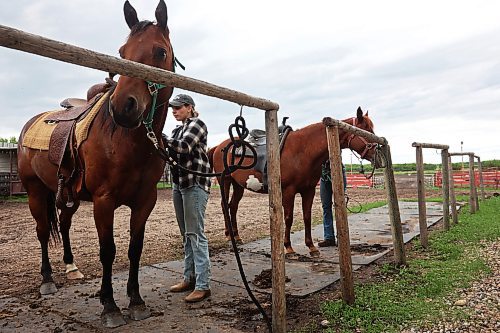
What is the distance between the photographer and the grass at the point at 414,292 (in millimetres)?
2871

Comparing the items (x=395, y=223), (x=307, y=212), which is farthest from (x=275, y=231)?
(x=307, y=212)

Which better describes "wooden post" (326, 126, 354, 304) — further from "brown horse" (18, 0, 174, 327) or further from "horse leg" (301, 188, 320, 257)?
"horse leg" (301, 188, 320, 257)

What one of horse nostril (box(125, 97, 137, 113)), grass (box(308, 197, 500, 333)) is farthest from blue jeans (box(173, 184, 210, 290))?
horse nostril (box(125, 97, 137, 113))

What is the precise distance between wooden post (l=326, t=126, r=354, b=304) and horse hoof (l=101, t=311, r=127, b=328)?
176cm

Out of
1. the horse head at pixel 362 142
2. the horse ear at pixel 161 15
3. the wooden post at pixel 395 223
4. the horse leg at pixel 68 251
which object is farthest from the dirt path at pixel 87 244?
the horse ear at pixel 161 15

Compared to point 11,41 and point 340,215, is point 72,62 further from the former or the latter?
point 340,215

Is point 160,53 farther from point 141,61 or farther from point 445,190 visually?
point 445,190

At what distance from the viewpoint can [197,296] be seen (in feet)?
11.0

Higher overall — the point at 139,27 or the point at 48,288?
the point at 139,27

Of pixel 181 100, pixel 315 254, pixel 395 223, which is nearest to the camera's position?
pixel 181 100

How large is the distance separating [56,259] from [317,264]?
346 cm

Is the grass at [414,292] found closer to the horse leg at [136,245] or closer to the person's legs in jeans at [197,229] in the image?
the person's legs in jeans at [197,229]

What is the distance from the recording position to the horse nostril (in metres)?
2.46

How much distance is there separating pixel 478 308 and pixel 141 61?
3.16m
